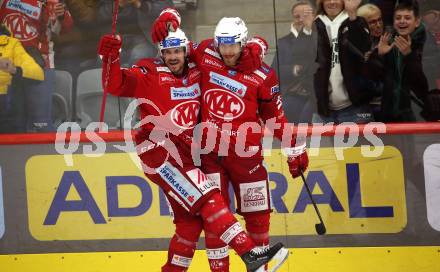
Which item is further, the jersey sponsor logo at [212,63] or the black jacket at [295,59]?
the black jacket at [295,59]

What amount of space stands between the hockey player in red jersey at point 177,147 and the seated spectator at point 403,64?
62.5 inches

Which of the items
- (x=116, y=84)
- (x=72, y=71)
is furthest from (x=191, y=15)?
(x=116, y=84)

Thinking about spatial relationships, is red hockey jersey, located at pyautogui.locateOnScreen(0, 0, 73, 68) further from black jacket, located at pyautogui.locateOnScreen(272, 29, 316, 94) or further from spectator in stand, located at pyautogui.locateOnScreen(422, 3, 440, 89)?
spectator in stand, located at pyautogui.locateOnScreen(422, 3, 440, 89)

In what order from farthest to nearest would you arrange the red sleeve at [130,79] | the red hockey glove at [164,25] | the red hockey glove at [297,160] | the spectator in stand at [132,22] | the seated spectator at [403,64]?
the spectator in stand at [132,22] → the seated spectator at [403,64] → the red hockey glove at [297,160] → the red hockey glove at [164,25] → the red sleeve at [130,79]

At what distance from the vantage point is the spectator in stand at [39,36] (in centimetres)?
755

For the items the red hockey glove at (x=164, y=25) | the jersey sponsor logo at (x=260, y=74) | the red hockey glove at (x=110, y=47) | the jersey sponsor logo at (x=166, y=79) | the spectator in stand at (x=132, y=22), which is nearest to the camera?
the red hockey glove at (x=110, y=47)

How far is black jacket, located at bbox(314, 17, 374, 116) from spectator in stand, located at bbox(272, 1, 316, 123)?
52mm

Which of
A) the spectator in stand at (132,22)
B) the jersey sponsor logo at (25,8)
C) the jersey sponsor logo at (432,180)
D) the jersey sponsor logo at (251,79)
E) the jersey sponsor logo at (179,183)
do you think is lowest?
the jersey sponsor logo at (432,180)

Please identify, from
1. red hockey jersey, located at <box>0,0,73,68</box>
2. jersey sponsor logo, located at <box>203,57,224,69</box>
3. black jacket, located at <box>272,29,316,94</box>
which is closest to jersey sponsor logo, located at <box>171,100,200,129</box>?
jersey sponsor logo, located at <box>203,57,224,69</box>

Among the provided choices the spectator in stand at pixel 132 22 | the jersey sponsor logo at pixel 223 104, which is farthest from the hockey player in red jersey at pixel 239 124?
the spectator in stand at pixel 132 22

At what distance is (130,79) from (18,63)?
1.74 m

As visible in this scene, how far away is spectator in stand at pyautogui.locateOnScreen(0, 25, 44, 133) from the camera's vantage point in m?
7.56

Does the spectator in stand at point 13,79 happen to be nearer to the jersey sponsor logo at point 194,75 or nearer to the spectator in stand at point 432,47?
the jersey sponsor logo at point 194,75

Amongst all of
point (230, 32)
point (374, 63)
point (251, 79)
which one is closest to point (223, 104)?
point (251, 79)
